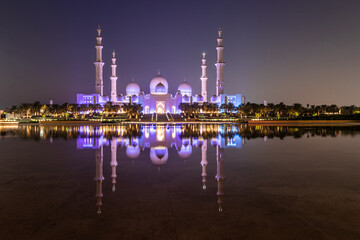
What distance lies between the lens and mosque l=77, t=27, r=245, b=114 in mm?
60400

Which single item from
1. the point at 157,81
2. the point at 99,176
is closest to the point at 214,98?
the point at 157,81

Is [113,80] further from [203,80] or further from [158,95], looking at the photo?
[203,80]

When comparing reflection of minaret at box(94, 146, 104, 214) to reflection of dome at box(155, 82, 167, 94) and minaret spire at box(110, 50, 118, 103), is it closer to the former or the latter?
reflection of dome at box(155, 82, 167, 94)

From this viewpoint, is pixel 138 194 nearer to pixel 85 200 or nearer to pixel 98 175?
pixel 85 200

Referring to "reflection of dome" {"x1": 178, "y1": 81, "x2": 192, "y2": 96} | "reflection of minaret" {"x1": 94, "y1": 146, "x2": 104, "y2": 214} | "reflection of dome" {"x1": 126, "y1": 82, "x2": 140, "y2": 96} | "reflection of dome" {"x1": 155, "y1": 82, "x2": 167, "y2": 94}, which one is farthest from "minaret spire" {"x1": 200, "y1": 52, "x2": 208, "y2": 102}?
"reflection of minaret" {"x1": 94, "y1": 146, "x2": 104, "y2": 214}

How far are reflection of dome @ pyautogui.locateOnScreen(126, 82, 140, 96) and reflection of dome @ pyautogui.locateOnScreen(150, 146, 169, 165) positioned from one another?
6028 cm

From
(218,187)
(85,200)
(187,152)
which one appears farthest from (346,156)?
(85,200)

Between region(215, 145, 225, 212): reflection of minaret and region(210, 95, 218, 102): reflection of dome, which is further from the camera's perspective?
region(210, 95, 218, 102): reflection of dome

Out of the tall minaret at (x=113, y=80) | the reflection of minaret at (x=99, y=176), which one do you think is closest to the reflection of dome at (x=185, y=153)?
the reflection of minaret at (x=99, y=176)

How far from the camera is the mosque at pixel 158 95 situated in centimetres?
6040

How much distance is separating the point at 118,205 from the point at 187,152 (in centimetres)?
614

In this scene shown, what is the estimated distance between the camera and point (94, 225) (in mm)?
4109

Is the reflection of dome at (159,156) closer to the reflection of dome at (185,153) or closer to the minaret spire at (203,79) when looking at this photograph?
the reflection of dome at (185,153)

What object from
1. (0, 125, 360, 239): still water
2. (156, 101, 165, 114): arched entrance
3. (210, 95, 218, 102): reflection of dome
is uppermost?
(210, 95, 218, 102): reflection of dome
